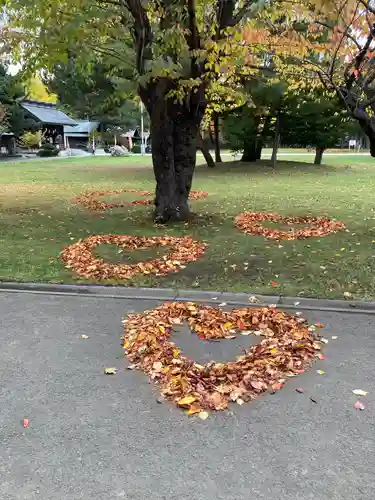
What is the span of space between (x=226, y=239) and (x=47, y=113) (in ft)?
161

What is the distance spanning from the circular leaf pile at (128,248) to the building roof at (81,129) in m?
54.9

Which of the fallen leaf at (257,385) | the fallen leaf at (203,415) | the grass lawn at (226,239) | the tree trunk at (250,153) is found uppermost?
the tree trunk at (250,153)

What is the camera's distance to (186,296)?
5812 millimetres

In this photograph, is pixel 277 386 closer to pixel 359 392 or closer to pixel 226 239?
pixel 359 392

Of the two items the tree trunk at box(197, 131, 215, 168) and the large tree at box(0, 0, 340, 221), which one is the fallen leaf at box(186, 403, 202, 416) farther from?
the tree trunk at box(197, 131, 215, 168)

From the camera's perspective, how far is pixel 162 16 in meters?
9.36

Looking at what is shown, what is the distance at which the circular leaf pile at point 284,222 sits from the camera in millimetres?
9133

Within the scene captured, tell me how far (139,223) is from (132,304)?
5.26 metres

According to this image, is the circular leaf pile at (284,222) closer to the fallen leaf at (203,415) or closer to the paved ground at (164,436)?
the paved ground at (164,436)

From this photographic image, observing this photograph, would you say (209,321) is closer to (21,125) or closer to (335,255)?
(335,255)

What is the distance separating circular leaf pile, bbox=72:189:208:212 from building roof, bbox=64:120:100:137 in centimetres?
4563

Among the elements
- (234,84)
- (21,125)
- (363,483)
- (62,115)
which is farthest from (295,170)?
(62,115)

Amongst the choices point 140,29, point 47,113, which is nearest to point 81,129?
point 47,113

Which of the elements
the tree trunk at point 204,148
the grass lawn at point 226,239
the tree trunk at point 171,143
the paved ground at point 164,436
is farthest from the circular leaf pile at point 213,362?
the tree trunk at point 204,148
